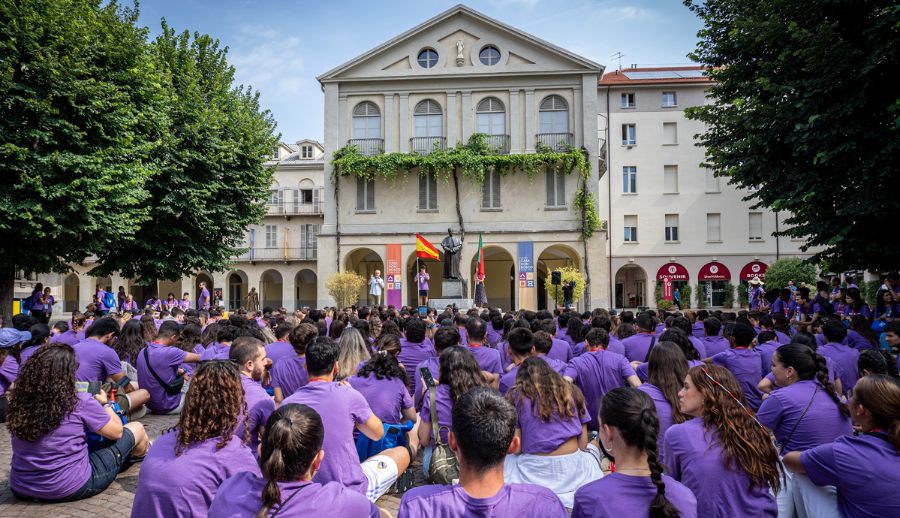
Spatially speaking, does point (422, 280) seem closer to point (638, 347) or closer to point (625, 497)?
point (638, 347)

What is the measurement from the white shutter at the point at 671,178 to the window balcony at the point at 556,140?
458 inches

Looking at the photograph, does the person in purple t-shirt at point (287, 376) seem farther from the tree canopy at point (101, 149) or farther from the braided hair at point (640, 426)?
the tree canopy at point (101, 149)

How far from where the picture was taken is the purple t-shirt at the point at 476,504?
217 cm

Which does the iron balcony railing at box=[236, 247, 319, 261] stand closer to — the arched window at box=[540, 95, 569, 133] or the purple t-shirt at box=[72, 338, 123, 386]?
the arched window at box=[540, 95, 569, 133]

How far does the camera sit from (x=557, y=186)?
99.5ft

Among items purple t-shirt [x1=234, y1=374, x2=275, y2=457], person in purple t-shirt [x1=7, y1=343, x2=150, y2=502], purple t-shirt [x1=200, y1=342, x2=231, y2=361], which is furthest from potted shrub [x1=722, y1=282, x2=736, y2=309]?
person in purple t-shirt [x1=7, y1=343, x2=150, y2=502]

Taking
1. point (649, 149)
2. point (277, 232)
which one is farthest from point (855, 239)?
point (277, 232)

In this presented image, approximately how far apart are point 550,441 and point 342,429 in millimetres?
1412

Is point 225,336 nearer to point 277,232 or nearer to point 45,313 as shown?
point 45,313

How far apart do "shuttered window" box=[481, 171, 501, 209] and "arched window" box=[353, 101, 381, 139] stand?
6.69 metres

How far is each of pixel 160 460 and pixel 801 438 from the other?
4074 millimetres

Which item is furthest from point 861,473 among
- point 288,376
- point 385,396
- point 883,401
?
point 288,376

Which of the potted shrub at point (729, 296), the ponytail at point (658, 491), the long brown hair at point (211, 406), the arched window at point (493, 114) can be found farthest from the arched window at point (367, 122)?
the ponytail at point (658, 491)

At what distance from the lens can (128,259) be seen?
20.5 meters
